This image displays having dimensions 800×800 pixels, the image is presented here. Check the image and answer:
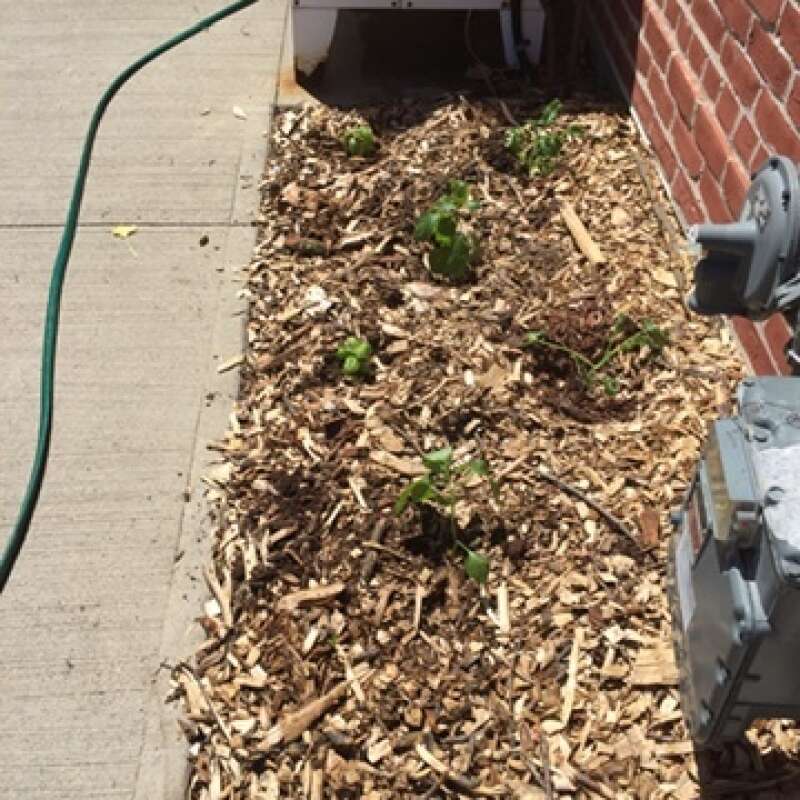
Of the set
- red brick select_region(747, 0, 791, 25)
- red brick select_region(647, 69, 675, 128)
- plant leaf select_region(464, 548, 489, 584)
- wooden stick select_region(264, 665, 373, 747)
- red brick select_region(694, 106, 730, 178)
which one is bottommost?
wooden stick select_region(264, 665, 373, 747)

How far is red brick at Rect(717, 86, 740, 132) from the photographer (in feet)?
9.86

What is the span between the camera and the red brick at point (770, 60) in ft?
8.80

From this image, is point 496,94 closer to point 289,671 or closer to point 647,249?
point 647,249

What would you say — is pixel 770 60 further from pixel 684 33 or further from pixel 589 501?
pixel 589 501

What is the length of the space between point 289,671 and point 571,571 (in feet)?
2.39

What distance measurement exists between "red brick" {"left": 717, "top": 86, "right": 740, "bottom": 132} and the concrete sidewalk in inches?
64.9

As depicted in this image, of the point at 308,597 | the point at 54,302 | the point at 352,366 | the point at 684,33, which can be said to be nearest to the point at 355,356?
the point at 352,366

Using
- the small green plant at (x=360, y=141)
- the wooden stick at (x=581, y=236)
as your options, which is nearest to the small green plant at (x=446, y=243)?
the wooden stick at (x=581, y=236)

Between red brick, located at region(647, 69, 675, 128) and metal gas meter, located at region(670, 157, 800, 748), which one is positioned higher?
metal gas meter, located at region(670, 157, 800, 748)

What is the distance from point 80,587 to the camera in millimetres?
2596

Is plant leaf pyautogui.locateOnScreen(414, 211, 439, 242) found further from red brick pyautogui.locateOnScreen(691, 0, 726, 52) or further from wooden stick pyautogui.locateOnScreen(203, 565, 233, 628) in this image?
wooden stick pyautogui.locateOnScreen(203, 565, 233, 628)

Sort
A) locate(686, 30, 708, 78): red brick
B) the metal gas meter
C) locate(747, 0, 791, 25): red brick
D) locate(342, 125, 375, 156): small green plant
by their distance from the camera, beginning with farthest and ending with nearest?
locate(342, 125, 375, 156): small green plant
locate(686, 30, 708, 78): red brick
locate(747, 0, 791, 25): red brick
the metal gas meter

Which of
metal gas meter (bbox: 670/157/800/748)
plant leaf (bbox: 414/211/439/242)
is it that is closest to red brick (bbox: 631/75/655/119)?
plant leaf (bbox: 414/211/439/242)

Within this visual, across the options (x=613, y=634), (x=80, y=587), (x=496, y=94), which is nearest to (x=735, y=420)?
(x=613, y=634)
